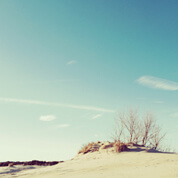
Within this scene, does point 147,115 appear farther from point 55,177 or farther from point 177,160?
point 55,177

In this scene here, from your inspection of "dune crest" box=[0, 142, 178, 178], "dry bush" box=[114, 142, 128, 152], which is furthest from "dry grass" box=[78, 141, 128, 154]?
"dune crest" box=[0, 142, 178, 178]

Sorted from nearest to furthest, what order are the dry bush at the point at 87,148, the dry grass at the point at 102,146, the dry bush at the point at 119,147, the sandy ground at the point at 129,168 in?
the sandy ground at the point at 129,168 < the dry bush at the point at 119,147 < the dry grass at the point at 102,146 < the dry bush at the point at 87,148

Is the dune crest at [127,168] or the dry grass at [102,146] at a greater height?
the dry grass at [102,146]

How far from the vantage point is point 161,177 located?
616 cm

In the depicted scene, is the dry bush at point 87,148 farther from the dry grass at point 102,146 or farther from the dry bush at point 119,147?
the dry bush at point 119,147

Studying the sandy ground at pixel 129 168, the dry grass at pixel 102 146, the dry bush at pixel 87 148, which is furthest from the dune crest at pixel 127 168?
the dry bush at pixel 87 148

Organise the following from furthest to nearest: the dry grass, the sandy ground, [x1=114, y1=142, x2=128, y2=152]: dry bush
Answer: the dry grass < [x1=114, y1=142, x2=128, y2=152]: dry bush < the sandy ground

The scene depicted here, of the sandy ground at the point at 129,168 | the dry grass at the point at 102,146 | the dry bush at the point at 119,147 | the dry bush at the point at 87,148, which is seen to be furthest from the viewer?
the dry bush at the point at 87,148

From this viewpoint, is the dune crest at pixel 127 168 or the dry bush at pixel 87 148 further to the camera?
the dry bush at pixel 87 148

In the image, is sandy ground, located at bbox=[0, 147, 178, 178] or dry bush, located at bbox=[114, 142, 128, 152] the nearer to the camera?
sandy ground, located at bbox=[0, 147, 178, 178]

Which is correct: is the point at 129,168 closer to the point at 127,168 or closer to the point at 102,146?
the point at 127,168

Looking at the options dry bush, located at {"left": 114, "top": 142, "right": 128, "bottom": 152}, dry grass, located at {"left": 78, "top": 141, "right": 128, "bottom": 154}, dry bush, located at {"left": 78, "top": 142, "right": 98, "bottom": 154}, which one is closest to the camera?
dry bush, located at {"left": 114, "top": 142, "right": 128, "bottom": 152}

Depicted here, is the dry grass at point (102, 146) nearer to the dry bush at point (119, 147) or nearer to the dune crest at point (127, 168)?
the dry bush at point (119, 147)

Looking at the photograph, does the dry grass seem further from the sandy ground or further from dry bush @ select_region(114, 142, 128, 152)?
the sandy ground
